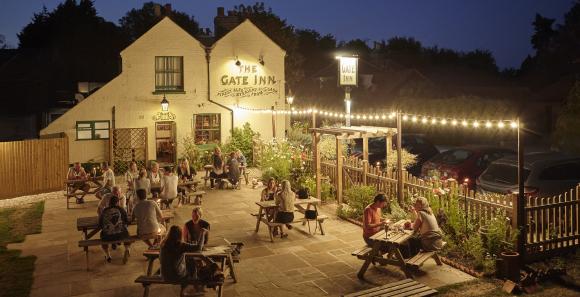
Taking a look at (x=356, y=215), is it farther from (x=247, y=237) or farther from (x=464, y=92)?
(x=464, y=92)

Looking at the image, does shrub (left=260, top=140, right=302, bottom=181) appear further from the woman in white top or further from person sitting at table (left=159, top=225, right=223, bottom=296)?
person sitting at table (left=159, top=225, right=223, bottom=296)

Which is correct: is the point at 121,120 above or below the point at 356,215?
above

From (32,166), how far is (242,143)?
27.3ft

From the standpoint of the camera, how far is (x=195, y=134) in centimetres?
2372

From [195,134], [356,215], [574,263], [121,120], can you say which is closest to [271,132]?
[195,134]

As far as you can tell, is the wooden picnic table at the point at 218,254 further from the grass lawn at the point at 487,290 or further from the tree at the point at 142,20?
the tree at the point at 142,20

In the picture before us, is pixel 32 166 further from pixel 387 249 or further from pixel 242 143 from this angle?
pixel 387 249

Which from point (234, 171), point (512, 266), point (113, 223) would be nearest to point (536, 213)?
point (512, 266)

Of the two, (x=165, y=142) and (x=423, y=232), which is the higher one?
(x=165, y=142)

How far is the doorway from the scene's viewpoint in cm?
2325

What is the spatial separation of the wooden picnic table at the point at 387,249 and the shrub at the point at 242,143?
14.1 m

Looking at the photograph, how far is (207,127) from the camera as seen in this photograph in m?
23.9

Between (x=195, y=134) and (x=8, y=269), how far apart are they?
1396 centimetres

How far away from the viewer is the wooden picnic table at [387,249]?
898cm
